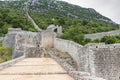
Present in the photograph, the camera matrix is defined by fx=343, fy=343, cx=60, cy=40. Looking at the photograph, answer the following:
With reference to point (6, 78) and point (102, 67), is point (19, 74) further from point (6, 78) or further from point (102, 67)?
point (102, 67)

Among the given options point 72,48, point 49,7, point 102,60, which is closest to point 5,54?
point 72,48

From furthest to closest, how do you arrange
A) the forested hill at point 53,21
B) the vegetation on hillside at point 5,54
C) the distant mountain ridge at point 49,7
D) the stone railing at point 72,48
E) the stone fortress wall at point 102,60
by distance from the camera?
the distant mountain ridge at point 49,7 < the forested hill at point 53,21 < the vegetation on hillside at point 5,54 < the stone railing at point 72,48 < the stone fortress wall at point 102,60

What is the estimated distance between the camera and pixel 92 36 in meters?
40.8

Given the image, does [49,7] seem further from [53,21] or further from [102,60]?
[102,60]

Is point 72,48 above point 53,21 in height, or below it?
below

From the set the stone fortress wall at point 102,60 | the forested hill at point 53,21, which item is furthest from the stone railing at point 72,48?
the forested hill at point 53,21

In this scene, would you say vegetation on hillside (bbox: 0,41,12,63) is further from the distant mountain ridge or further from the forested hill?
the distant mountain ridge

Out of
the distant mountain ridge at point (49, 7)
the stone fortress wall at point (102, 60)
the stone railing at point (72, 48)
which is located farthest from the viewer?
the distant mountain ridge at point (49, 7)

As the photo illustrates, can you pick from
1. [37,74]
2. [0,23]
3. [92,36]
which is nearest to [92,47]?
[37,74]

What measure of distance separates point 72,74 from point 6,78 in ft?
9.12

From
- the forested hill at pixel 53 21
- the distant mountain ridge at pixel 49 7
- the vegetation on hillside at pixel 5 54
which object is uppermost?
the distant mountain ridge at pixel 49 7

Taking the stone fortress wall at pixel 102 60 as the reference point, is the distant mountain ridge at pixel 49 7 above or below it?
above

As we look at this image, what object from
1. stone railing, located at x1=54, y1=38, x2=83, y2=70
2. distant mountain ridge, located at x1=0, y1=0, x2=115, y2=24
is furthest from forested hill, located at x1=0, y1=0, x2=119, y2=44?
stone railing, located at x1=54, y1=38, x2=83, y2=70

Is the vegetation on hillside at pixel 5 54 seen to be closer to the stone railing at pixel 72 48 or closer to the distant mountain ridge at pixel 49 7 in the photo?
the stone railing at pixel 72 48
